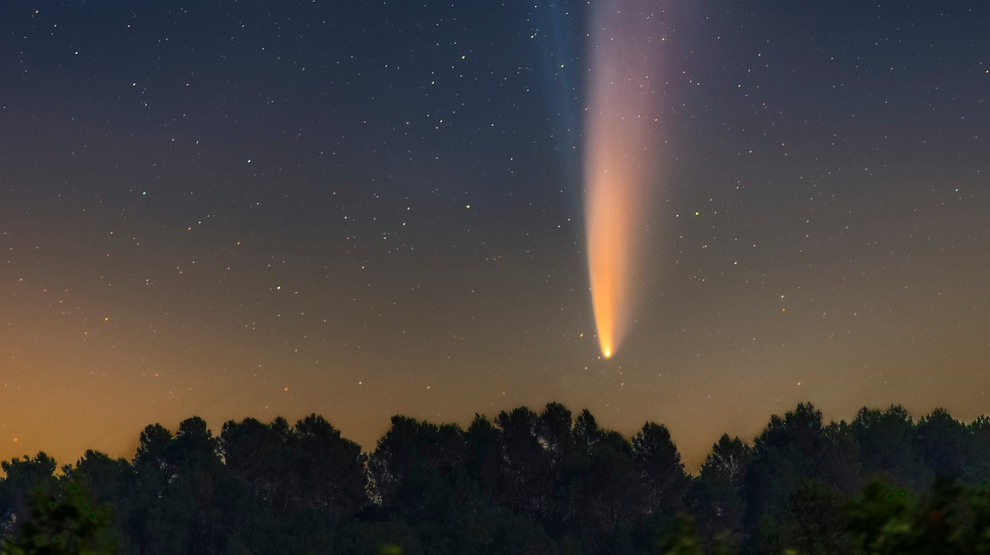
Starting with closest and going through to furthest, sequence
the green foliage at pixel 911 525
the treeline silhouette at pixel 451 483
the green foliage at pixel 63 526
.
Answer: the green foliage at pixel 911 525 → the green foliage at pixel 63 526 → the treeline silhouette at pixel 451 483

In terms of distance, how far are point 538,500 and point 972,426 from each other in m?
56.5

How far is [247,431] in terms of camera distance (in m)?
114

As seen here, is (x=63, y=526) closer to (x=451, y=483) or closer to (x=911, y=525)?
(x=911, y=525)

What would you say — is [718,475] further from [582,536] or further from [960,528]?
[960,528]

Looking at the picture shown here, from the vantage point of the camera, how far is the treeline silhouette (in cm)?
10244

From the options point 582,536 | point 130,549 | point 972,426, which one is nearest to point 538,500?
point 582,536

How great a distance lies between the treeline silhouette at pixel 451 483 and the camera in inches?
4033

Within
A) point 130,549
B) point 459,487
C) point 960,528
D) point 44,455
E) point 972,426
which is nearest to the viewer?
point 960,528

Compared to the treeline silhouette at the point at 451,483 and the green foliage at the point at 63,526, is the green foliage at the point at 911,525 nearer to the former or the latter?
the green foliage at the point at 63,526

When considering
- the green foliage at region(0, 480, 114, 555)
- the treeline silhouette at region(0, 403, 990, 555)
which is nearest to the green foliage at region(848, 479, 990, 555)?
the green foliage at region(0, 480, 114, 555)

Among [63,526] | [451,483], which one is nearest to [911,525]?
[63,526]

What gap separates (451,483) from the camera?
111 meters

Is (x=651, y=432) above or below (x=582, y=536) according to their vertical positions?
above

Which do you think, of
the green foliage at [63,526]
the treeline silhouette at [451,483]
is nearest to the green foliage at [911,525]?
the green foliage at [63,526]
